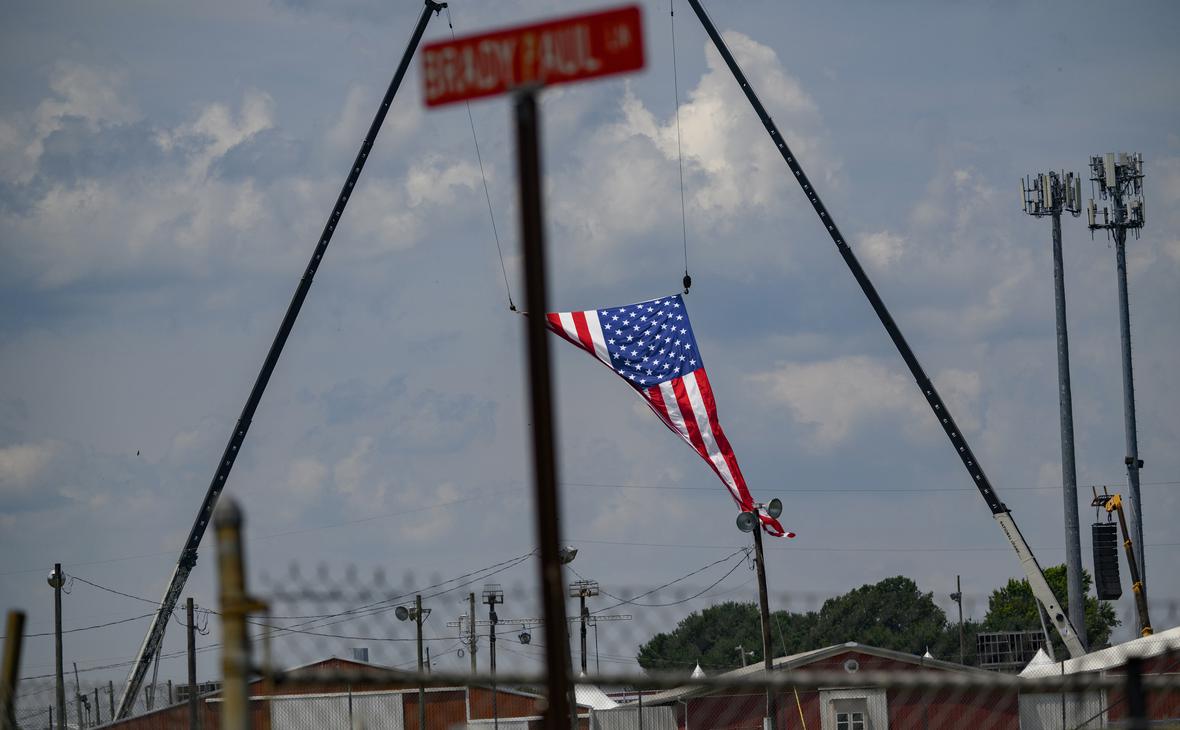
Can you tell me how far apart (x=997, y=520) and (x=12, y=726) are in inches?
1752

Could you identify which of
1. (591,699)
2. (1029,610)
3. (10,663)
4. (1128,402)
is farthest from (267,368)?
(1029,610)

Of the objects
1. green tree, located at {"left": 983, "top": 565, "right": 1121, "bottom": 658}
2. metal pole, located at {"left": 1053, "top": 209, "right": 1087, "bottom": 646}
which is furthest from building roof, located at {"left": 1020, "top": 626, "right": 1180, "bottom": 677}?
green tree, located at {"left": 983, "top": 565, "right": 1121, "bottom": 658}

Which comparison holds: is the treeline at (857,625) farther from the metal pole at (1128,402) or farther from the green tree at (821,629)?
the metal pole at (1128,402)

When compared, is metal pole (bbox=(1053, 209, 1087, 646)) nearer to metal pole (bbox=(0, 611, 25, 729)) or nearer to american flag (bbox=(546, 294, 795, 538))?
american flag (bbox=(546, 294, 795, 538))

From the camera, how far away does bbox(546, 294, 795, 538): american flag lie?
34969mm

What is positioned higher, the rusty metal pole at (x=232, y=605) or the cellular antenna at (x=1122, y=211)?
the cellular antenna at (x=1122, y=211)

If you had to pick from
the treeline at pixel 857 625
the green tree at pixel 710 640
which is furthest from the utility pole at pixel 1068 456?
the green tree at pixel 710 640

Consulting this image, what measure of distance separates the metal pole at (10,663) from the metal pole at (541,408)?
3432 millimetres

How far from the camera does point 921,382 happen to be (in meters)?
51.1

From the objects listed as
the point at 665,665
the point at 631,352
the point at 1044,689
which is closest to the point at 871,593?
the point at 665,665

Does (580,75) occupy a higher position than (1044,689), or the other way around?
(580,75)

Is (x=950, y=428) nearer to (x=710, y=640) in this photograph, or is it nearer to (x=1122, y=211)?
(x=1122, y=211)

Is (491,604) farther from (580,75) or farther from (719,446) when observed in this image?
(580,75)

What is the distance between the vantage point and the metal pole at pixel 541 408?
7.27 meters
